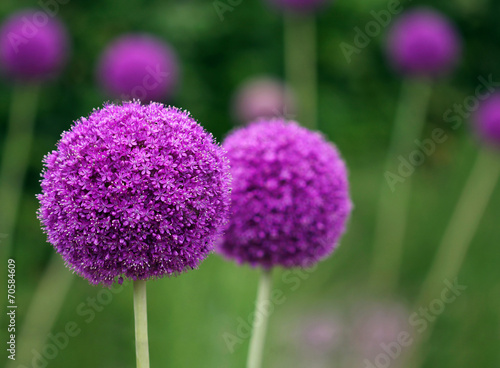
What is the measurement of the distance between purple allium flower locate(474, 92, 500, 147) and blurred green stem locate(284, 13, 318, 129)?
634 millimetres

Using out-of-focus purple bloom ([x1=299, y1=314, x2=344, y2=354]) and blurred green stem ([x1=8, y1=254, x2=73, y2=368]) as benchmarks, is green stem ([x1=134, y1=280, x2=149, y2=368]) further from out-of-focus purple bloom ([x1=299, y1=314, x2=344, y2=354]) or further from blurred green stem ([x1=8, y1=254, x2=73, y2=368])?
out-of-focus purple bloom ([x1=299, y1=314, x2=344, y2=354])

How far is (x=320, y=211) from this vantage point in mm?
956

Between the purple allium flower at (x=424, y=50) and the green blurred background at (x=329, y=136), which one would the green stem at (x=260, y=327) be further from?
the purple allium flower at (x=424, y=50)

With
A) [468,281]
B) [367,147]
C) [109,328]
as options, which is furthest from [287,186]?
[367,147]

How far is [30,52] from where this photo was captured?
1989 millimetres

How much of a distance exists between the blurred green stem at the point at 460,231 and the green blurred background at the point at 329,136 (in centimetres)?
6

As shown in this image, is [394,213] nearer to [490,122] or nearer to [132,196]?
[490,122]

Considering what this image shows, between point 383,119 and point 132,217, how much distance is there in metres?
2.89

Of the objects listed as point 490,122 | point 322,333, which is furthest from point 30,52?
point 490,122

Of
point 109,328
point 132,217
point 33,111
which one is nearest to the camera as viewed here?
point 132,217

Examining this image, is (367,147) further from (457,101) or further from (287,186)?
(287,186)

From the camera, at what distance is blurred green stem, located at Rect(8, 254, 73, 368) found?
5.66 feet

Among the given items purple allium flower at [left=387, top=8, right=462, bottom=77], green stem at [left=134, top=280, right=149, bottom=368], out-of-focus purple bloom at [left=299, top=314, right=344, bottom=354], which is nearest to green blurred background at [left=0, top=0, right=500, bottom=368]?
out-of-focus purple bloom at [left=299, top=314, right=344, bottom=354]

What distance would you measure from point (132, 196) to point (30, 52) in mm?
1459
